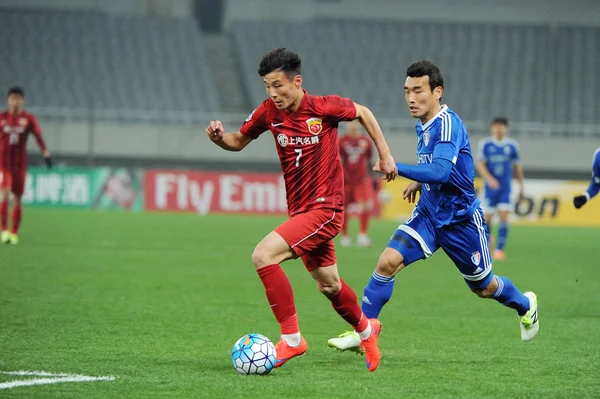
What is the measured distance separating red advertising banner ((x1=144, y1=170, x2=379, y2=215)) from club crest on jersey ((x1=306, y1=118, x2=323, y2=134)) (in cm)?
2182

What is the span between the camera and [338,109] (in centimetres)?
691

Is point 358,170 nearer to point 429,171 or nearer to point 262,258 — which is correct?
point 429,171

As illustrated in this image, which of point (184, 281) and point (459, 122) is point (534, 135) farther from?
Result: point (459, 122)

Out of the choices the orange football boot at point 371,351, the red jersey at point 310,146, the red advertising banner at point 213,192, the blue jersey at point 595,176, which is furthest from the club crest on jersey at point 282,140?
the red advertising banner at point 213,192

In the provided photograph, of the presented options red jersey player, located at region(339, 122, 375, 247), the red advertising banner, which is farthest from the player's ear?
the red advertising banner

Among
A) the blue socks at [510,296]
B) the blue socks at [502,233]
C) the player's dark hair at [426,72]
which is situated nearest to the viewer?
the player's dark hair at [426,72]

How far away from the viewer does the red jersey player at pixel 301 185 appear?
6.75 metres

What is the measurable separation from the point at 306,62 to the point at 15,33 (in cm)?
1076

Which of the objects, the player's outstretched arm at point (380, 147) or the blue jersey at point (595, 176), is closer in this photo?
the player's outstretched arm at point (380, 147)

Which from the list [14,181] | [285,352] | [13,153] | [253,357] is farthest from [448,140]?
[14,181]

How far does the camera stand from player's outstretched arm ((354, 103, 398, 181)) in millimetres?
6445

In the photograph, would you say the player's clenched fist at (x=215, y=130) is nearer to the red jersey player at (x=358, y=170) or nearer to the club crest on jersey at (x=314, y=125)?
the club crest on jersey at (x=314, y=125)

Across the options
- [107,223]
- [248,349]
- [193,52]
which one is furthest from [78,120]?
[248,349]

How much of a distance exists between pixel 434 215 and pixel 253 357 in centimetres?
186
